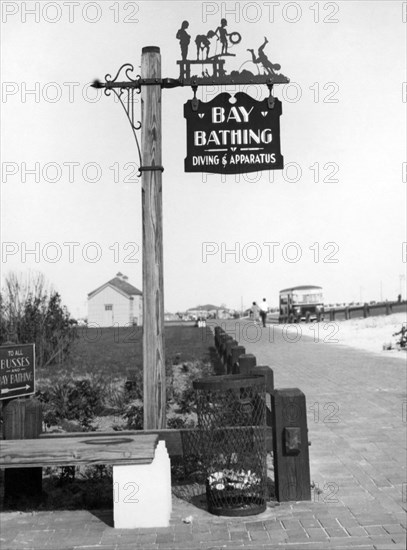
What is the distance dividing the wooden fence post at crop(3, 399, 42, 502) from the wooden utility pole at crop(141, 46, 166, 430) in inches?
39.1

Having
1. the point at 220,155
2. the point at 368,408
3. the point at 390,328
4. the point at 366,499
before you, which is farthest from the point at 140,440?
the point at 390,328

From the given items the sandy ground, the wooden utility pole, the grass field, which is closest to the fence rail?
the wooden utility pole

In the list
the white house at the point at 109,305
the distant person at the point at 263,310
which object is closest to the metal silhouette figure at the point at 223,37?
the distant person at the point at 263,310

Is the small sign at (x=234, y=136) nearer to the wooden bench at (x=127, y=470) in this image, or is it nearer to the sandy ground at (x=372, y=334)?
the wooden bench at (x=127, y=470)

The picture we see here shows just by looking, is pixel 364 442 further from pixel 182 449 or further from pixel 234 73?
pixel 234 73

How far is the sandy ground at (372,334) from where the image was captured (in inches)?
928

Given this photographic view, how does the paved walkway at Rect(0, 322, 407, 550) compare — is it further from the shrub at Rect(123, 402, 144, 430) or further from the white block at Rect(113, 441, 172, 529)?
the shrub at Rect(123, 402, 144, 430)

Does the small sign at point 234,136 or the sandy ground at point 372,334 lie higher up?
the small sign at point 234,136

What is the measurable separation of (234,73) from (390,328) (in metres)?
27.0

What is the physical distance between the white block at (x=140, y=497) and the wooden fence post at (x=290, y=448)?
40.0 inches

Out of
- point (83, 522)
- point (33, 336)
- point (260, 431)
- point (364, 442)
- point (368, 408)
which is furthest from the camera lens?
point (33, 336)

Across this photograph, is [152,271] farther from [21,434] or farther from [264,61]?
[264,61]

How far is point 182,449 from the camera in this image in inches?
223

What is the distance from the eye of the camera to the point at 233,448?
5488 millimetres
